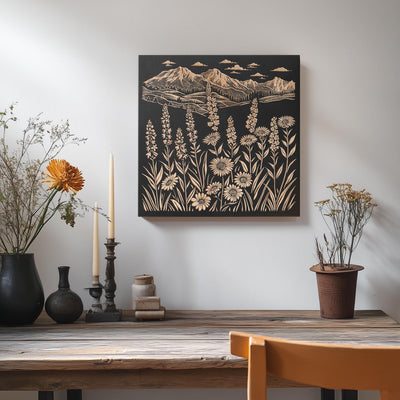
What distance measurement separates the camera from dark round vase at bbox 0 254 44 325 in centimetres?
169

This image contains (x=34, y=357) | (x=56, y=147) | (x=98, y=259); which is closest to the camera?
(x=34, y=357)

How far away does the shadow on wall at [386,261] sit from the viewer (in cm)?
202

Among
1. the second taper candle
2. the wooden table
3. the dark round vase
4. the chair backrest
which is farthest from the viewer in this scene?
the second taper candle

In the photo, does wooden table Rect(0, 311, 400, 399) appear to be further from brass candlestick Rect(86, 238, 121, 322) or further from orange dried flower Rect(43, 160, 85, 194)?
orange dried flower Rect(43, 160, 85, 194)

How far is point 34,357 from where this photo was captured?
1.34m

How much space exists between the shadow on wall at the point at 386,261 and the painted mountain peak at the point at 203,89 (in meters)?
Answer: 0.64

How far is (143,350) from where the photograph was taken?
141 cm

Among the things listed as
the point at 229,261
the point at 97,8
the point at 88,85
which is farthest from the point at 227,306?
the point at 97,8

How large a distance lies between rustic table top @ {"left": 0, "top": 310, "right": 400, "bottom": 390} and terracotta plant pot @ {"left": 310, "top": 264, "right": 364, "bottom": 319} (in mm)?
44

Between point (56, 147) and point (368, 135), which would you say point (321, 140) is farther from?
point (56, 147)

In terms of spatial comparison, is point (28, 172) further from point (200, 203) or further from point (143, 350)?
point (143, 350)

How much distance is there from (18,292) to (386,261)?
144 cm

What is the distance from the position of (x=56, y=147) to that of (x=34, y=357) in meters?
0.95

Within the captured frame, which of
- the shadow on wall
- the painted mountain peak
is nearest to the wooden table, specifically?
the shadow on wall
